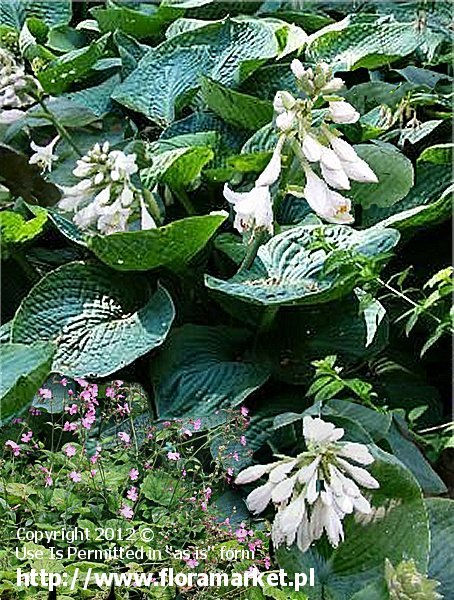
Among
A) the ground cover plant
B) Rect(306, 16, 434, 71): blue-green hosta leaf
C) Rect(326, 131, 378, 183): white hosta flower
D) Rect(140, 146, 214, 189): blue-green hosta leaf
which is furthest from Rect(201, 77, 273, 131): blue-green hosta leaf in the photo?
Rect(326, 131, 378, 183): white hosta flower

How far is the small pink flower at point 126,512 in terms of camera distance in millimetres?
1168

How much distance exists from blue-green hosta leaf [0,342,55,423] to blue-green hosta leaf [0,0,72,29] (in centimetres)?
111

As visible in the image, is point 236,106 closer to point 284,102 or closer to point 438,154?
point 438,154

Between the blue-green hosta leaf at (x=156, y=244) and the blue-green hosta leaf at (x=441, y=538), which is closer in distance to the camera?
the blue-green hosta leaf at (x=441, y=538)

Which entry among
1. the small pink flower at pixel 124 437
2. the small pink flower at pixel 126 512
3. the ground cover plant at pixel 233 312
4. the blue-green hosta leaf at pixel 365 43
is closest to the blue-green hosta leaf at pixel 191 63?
the ground cover plant at pixel 233 312

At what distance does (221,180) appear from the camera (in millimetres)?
1600

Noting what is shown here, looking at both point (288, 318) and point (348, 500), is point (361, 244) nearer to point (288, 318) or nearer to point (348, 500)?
point (288, 318)

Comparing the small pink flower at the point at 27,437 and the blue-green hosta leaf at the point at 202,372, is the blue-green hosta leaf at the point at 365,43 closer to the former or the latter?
the blue-green hosta leaf at the point at 202,372

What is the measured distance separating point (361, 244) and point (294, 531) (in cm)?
46

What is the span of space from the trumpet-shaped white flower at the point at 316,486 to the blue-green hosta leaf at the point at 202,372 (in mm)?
253

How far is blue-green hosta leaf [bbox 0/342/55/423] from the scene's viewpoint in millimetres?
1218

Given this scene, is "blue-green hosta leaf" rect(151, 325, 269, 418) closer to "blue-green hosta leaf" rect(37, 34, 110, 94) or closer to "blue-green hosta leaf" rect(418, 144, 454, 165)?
"blue-green hosta leaf" rect(418, 144, 454, 165)

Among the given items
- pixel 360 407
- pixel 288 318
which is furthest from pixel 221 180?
pixel 360 407

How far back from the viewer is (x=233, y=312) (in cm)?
146
